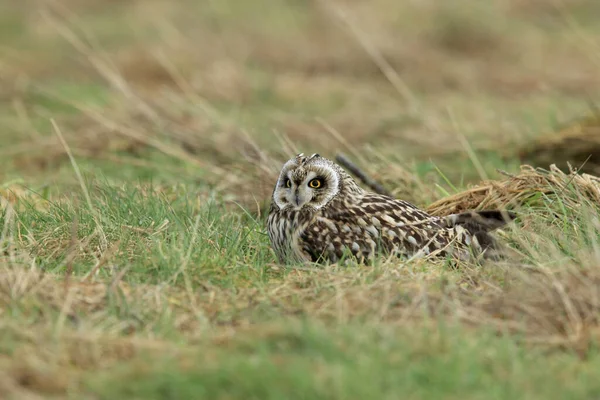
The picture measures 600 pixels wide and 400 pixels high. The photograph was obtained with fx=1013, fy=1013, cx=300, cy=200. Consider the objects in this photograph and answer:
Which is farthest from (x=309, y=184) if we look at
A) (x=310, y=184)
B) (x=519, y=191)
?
(x=519, y=191)

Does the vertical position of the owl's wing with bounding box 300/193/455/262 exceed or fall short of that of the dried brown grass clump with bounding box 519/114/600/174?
it falls short

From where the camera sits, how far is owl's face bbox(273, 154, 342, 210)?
497 centimetres

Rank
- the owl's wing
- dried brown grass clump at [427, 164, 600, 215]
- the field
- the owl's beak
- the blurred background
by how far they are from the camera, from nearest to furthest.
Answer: the field
the owl's wing
the owl's beak
dried brown grass clump at [427, 164, 600, 215]
the blurred background

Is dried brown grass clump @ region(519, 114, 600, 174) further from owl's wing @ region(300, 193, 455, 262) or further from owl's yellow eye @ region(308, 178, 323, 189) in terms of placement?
owl's yellow eye @ region(308, 178, 323, 189)

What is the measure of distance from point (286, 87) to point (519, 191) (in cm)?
709

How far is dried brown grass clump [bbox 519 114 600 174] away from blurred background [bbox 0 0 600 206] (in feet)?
0.05

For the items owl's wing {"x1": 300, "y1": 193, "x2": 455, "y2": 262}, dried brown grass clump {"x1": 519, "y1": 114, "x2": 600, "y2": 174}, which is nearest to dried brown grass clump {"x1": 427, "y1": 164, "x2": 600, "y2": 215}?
owl's wing {"x1": 300, "y1": 193, "x2": 455, "y2": 262}

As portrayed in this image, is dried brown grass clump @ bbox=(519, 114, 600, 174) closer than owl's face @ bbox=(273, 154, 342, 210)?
No

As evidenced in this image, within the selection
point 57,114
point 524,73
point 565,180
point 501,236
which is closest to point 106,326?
point 501,236

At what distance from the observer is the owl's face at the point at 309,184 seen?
4.97 metres

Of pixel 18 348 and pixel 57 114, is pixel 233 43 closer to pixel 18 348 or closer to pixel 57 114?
pixel 57 114

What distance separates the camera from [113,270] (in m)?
4.44

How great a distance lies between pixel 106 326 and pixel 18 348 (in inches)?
15.5

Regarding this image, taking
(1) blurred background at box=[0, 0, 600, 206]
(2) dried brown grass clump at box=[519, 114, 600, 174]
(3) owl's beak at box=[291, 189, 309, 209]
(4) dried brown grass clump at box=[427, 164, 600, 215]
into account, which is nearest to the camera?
(3) owl's beak at box=[291, 189, 309, 209]
